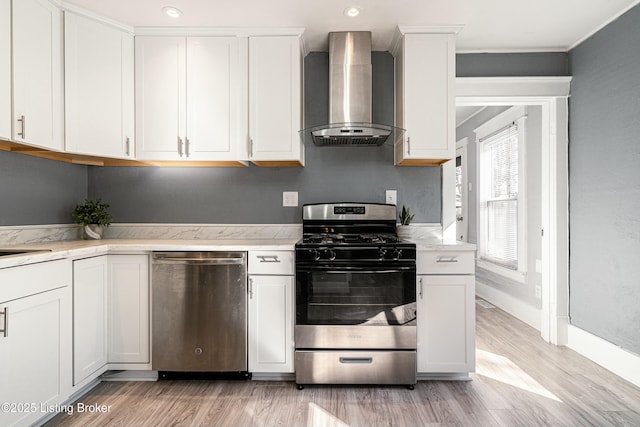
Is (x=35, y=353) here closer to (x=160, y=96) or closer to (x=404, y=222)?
(x=160, y=96)

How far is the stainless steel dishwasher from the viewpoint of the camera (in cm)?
221

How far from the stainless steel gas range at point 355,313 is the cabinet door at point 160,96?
4.40 feet

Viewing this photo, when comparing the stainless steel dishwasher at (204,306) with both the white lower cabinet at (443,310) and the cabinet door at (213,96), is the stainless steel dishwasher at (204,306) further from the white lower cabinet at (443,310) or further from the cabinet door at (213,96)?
the white lower cabinet at (443,310)

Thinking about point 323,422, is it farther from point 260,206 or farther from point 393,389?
point 260,206

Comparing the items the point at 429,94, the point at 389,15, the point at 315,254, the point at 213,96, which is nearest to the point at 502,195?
the point at 429,94

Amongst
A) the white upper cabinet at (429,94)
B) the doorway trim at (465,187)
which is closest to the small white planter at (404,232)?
the white upper cabinet at (429,94)

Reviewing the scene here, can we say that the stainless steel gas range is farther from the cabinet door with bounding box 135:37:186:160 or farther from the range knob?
the cabinet door with bounding box 135:37:186:160

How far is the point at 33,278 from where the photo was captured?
5.48 ft

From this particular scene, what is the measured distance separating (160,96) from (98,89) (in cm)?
39

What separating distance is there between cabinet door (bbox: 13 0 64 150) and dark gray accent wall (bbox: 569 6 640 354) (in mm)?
3819

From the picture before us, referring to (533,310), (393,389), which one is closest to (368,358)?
(393,389)

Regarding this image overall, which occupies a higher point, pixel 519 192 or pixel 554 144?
pixel 554 144

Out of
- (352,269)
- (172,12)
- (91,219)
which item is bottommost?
(352,269)

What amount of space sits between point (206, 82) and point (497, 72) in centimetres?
241
